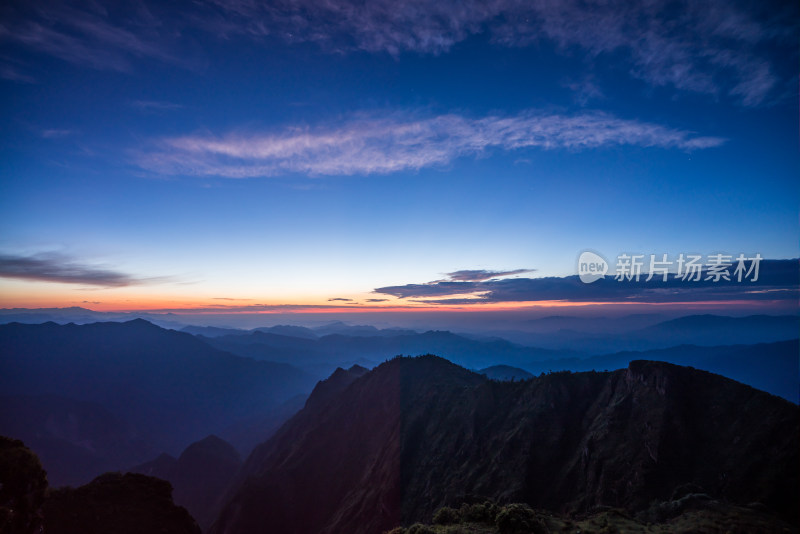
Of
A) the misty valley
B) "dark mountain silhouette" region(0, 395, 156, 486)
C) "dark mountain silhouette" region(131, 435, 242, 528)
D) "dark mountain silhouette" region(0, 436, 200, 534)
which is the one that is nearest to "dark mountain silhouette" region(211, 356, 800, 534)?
the misty valley

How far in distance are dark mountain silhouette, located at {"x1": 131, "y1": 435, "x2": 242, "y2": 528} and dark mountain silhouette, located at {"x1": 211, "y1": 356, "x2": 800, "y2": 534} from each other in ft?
152

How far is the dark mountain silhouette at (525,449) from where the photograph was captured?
35.3m

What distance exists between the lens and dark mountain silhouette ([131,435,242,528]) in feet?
389

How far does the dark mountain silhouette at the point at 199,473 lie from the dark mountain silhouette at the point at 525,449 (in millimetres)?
46374

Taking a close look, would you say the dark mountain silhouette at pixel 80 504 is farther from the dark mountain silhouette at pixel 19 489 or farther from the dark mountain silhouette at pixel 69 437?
the dark mountain silhouette at pixel 69 437

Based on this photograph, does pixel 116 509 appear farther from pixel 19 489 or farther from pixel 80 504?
pixel 19 489

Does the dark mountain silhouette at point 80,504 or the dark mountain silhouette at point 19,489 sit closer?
the dark mountain silhouette at point 19,489

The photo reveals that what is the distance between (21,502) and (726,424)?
64.6 metres

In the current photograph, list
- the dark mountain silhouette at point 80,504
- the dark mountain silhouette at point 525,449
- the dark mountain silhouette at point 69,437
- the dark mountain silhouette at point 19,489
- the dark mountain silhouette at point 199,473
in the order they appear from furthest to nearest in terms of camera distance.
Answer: the dark mountain silhouette at point 69,437 < the dark mountain silhouette at point 199,473 < the dark mountain silhouette at point 525,449 < the dark mountain silhouette at point 80,504 < the dark mountain silhouette at point 19,489

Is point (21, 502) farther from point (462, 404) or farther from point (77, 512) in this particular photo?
point (462, 404)

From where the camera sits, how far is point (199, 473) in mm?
126812

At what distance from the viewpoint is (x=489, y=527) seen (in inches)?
924

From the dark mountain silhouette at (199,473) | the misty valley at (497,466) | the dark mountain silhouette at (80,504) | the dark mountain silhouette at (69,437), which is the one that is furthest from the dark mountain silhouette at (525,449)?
the dark mountain silhouette at (69,437)

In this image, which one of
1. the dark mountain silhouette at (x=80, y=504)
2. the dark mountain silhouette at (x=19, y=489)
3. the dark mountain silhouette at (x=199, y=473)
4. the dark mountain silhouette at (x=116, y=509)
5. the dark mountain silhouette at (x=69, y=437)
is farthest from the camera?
the dark mountain silhouette at (x=69, y=437)
